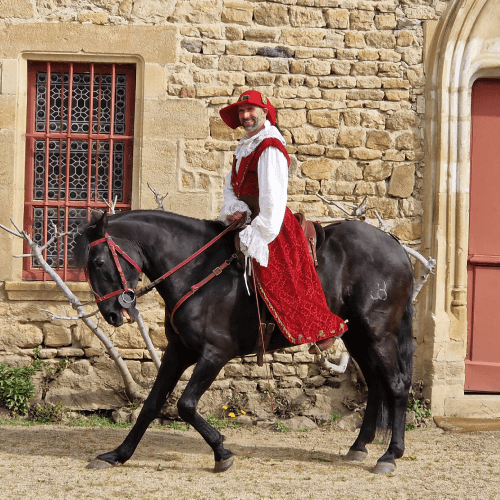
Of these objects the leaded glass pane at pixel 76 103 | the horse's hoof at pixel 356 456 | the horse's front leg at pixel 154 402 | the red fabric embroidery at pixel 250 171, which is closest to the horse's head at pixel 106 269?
the horse's front leg at pixel 154 402

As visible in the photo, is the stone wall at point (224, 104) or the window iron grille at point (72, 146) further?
the window iron grille at point (72, 146)

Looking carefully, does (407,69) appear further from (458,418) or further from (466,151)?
(458,418)

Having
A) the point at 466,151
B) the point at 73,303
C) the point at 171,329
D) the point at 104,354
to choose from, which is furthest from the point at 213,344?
the point at 466,151

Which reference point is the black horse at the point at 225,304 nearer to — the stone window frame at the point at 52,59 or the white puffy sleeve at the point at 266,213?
the white puffy sleeve at the point at 266,213

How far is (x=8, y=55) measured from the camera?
589cm

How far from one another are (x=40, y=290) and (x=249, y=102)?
8.80ft

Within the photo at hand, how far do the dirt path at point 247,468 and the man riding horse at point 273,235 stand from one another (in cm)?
86

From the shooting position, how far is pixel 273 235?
4.14 m

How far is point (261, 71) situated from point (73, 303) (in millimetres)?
2578

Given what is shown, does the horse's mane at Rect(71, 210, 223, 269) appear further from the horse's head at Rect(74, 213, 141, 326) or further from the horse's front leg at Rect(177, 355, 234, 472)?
the horse's front leg at Rect(177, 355, 234, 472)

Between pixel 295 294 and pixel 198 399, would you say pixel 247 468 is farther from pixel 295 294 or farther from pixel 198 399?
pixel 295 294

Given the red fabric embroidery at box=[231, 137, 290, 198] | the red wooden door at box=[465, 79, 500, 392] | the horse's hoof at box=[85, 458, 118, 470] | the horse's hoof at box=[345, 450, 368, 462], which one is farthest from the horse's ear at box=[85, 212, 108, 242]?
the red wooden door at box=[465, 79, 500, 392]

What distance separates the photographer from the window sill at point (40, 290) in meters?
5.87

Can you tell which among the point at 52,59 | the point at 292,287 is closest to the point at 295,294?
the point at 292,287
